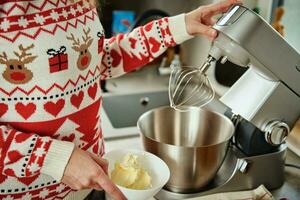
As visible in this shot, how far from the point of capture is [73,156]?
0.54m

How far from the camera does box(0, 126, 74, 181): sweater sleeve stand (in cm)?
53

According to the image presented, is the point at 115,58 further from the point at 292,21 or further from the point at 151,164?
the point at 292,21

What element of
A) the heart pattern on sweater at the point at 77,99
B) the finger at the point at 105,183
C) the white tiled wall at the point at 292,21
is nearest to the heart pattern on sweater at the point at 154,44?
the heart pattern on sweater at the point at 77,99

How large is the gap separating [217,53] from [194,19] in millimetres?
133

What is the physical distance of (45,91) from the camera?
1.90 ft

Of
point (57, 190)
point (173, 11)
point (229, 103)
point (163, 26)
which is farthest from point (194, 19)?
point (173, 11)

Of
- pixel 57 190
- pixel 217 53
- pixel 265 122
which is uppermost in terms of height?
pixel 217 53

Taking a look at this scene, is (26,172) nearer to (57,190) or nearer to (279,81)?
(57,190)

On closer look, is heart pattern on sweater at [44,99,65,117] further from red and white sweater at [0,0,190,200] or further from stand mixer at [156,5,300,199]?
stand mixer at [156,5,300,199]

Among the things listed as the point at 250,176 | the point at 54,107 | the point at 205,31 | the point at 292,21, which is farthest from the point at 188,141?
the point at 292,21

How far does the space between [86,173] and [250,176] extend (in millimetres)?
395

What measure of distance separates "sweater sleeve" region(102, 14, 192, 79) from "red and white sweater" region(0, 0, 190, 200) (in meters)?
0.13

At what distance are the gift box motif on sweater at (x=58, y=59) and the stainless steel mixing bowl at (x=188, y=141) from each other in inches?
9.7

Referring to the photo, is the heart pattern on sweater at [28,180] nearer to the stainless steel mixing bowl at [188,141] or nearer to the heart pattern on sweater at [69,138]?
the heart pattern on sweater at [69,138]
